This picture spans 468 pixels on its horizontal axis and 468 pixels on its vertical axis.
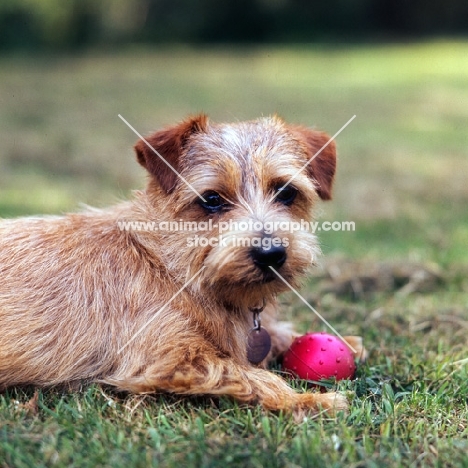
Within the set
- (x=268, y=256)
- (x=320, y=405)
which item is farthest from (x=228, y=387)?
(x=268, y=256)

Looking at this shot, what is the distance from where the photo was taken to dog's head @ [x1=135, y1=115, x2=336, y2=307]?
4023mm

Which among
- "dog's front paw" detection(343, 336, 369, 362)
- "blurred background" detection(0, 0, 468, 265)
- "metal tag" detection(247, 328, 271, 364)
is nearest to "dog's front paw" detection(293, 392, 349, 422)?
"metal tag" detection(247, 328, 271, 364)

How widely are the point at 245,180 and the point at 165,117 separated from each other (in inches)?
447

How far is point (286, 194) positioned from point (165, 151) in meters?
0.84

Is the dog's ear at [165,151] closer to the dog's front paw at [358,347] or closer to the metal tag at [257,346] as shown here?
the metal tag at [257,346]

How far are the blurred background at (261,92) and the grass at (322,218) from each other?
0.06 metres

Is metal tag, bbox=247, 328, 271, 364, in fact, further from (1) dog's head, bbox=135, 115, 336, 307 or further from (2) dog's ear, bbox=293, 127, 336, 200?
(2) dog's ear, bbox=293, 127, 336, 200

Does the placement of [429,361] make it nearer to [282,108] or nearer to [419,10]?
[282,108]

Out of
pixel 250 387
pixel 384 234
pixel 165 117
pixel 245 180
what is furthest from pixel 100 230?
pixel 165 117

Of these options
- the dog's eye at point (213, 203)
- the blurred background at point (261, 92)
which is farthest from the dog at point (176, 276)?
the blurred background at point (261, 92)

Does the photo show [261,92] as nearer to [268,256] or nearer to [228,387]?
[268,256]

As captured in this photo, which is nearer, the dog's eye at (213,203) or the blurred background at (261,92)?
the dog's eye at (213,203)

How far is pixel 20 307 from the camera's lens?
13.5ft

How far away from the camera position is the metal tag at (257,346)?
4.35 m
